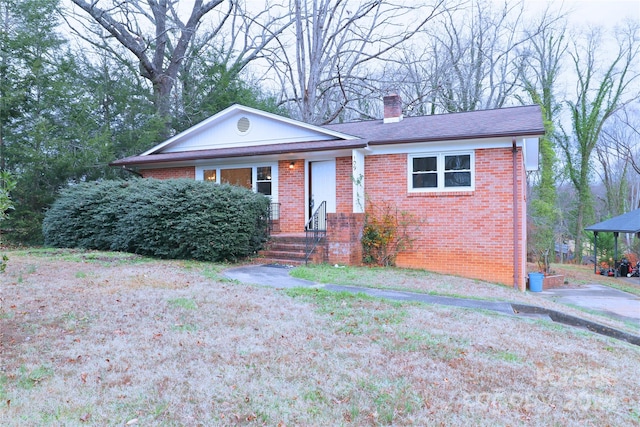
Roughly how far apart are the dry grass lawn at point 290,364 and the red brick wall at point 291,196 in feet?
22.6

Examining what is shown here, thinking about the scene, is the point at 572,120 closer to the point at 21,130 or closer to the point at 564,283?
the point at 564,283

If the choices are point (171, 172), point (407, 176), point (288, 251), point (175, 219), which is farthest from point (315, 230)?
point (171, 172)

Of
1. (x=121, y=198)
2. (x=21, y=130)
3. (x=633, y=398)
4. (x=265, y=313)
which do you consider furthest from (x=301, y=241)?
(x=21, y=130)

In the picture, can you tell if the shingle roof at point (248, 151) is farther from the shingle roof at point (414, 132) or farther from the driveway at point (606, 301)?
the driveway at point (606, 301)

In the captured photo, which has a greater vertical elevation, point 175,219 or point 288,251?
point 175,219

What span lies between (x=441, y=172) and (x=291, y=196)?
14.7 feet

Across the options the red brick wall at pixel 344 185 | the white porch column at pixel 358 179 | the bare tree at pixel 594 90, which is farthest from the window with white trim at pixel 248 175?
the bare tree at pixel 594 90

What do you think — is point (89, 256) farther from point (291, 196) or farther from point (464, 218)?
point (464, 218)

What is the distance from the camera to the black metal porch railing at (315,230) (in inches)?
438

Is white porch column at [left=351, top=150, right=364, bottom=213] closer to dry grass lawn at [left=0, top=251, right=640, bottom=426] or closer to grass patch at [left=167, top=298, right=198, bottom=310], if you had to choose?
dry grass lawn at [left=0, top=251, right=640, bottom=426]

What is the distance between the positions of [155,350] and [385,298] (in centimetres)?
371

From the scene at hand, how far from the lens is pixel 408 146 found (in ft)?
38.9

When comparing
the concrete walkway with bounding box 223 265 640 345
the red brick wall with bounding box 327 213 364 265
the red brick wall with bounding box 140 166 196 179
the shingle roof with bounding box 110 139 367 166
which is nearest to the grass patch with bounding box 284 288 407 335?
the concrete walkway with bounding box 223 265 640 345

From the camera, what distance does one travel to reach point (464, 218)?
11.3m
